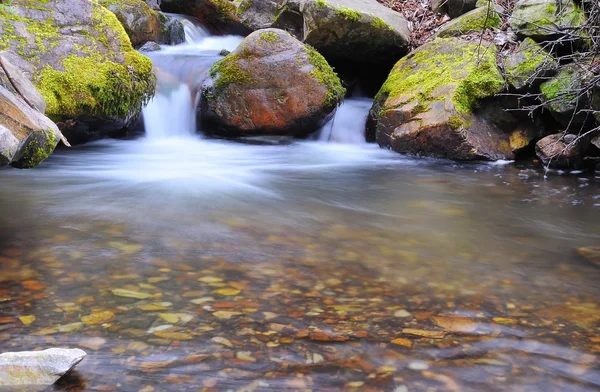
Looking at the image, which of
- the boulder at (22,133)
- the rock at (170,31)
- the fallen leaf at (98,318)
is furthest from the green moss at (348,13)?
the fallen leaf at (98,318)

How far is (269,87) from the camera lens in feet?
26.5

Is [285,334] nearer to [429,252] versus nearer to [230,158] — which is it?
[429,252]

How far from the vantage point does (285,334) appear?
7.82 ft

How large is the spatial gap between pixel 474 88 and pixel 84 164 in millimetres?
5194

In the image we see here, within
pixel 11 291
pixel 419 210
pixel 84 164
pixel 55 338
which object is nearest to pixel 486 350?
pixel 55 338

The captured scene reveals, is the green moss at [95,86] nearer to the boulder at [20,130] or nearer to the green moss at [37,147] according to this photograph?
the boulder at [20,130]

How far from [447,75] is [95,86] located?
4767 mm

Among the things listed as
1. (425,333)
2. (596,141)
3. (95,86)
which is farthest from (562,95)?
(95,86)

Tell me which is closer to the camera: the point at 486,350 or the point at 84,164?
the point at 486,350

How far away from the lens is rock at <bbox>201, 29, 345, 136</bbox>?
809cm

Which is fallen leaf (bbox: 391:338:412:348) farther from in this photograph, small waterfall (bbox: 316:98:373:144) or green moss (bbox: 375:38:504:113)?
small waterfall (bbox: 316:98:373:144)

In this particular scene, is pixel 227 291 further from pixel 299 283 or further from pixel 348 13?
pixel 348 13

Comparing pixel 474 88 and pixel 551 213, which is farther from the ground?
pixel 474 88

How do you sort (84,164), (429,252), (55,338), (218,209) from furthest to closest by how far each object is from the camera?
(84,164)
(218,209)
(429,252)
(55,338)
